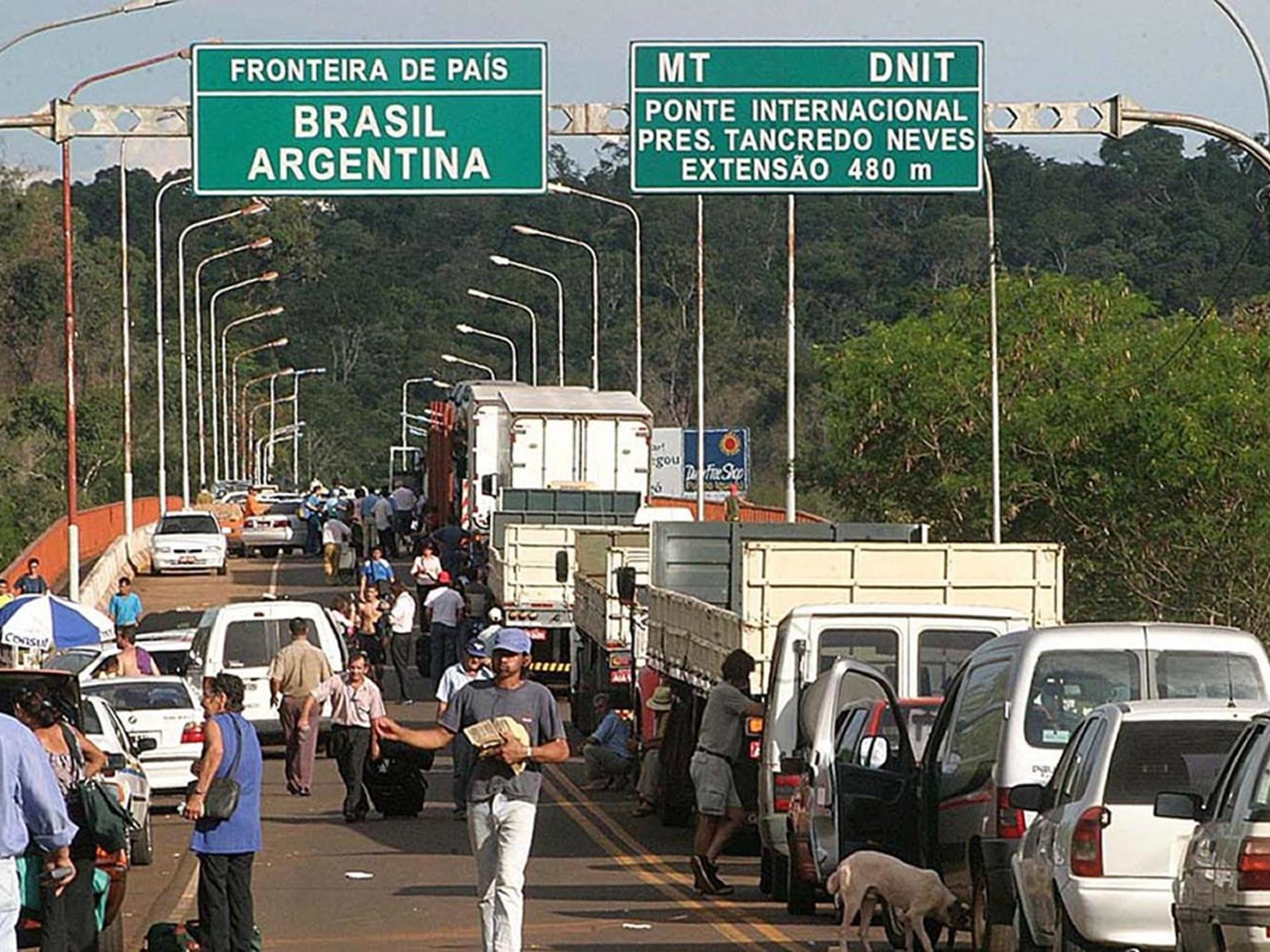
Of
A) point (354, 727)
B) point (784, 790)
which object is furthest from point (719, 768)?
point (354, 727)

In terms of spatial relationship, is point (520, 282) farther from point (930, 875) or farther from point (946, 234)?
point (930, 875)

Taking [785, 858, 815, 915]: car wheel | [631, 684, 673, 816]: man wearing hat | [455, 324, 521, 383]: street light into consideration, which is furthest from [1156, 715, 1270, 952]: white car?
[455, 324, 521, 383]: street light

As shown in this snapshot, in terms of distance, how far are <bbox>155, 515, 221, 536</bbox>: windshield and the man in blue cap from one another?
46.2m

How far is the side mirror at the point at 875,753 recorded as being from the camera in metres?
16.2

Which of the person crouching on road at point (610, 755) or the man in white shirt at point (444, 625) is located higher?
the man in white shirt at point (444, 625)

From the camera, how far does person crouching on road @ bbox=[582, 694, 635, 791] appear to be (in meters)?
26.7

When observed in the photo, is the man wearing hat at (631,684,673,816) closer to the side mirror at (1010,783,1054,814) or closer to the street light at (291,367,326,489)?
the side mirror at (1010,783,1054,814)

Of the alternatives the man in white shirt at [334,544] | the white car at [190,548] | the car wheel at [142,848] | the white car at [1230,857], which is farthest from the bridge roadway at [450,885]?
the white car at [190,548]

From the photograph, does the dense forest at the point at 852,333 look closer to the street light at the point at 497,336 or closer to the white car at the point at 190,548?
the street light at the point at 497,336

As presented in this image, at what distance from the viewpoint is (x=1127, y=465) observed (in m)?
42.6

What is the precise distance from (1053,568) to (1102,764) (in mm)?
9888

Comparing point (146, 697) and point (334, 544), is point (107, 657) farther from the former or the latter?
point (334, 544)

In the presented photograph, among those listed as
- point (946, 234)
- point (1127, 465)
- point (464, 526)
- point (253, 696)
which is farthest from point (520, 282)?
point (253, 696)

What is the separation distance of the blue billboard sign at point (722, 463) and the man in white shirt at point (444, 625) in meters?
23.9
